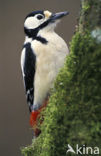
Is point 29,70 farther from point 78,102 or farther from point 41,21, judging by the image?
point 78,102

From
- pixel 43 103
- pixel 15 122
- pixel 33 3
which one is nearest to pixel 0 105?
pixel 15 122

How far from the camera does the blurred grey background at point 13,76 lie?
5.51 metres

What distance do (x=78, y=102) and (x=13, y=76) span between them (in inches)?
128

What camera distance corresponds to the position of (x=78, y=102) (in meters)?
2.34

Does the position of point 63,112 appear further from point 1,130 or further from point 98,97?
point 1,130

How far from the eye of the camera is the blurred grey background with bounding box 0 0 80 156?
217 inches

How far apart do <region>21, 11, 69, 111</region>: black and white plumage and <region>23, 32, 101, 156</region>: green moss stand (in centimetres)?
74

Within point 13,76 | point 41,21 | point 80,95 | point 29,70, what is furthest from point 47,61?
point 13,76

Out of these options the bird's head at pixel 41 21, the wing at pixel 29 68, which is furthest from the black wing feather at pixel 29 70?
the bird's head at pixel 41 21

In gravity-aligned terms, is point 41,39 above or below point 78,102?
below

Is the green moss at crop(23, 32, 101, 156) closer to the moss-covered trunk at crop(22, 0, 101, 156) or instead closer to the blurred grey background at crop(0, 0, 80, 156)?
the moss-covered trunk at crop(22, 0, 101, 156)

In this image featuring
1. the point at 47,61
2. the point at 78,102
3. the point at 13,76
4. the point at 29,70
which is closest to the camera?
the point at 78,102

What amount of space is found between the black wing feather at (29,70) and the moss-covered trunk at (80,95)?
31.7 inches

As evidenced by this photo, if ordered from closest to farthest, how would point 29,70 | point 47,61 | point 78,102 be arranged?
point 78,102
point 47,61
point 29,70
